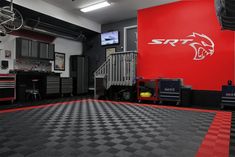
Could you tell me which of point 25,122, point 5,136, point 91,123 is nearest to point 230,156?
point 91,123

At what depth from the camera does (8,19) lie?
16.8 ft

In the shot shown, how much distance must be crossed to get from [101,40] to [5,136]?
23.2 feet

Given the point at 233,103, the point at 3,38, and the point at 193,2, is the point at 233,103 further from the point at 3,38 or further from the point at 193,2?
the point at 3,38

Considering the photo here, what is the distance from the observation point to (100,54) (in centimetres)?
916

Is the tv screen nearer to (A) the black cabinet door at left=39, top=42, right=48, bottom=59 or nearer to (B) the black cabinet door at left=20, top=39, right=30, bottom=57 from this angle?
(A) the black cabinet door at left=39, top=42, right=48, bottom=59

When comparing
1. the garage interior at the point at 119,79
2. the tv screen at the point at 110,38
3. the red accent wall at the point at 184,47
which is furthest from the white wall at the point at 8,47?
the red accent wall at the point at 184,47

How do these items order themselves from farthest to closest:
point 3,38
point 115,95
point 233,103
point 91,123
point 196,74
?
1. point 115,95
2. point 3,38
3. point 196,74
4. point 233,103
5. point 91,123

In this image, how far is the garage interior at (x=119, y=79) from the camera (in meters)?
2.36

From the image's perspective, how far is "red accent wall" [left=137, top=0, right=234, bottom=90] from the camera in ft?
18.0

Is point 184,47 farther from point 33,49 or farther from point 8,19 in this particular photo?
point 33,49

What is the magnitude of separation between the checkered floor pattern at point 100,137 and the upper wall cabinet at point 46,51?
4510 millimetres

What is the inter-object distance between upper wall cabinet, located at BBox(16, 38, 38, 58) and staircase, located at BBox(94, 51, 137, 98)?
2.82m

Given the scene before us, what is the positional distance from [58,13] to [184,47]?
497cm

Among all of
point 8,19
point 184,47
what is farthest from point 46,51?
Result: point 184,47
